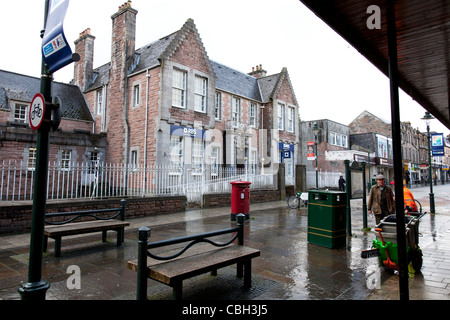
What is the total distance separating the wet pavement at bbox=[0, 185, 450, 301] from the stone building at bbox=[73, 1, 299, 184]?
10169 millimetres

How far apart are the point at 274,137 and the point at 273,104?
2.92 metres

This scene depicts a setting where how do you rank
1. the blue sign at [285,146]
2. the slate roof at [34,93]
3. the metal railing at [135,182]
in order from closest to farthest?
the metal railing at [135,182] < the slate roof at [34,93] < the blue sign at [285,146]

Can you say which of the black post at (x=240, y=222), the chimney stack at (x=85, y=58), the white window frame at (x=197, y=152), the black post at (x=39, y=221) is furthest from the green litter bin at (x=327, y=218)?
the chimney stack at (x=85, y=58)

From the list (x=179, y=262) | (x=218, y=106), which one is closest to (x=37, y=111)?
(x=179, y=262)

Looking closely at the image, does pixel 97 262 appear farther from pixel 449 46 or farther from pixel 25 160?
pixel 25 160

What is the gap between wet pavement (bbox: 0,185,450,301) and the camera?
13.0 feet

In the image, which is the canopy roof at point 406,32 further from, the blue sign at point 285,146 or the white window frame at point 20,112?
the white window frame at point 20,112

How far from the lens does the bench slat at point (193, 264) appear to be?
10.6 feet

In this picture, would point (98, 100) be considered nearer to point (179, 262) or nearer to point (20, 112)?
point (20, 112)

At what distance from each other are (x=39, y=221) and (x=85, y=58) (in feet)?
76.7

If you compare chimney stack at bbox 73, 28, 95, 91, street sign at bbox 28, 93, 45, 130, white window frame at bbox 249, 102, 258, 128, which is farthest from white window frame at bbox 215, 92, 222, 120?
street sign at bbox 28, 93, 45, 130

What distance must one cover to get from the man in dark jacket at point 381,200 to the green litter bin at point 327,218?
140 centimetres

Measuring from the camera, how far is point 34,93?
64.5 feet

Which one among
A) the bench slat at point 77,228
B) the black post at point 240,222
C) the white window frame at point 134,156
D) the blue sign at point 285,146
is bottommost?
the bench slat at point 77,228
